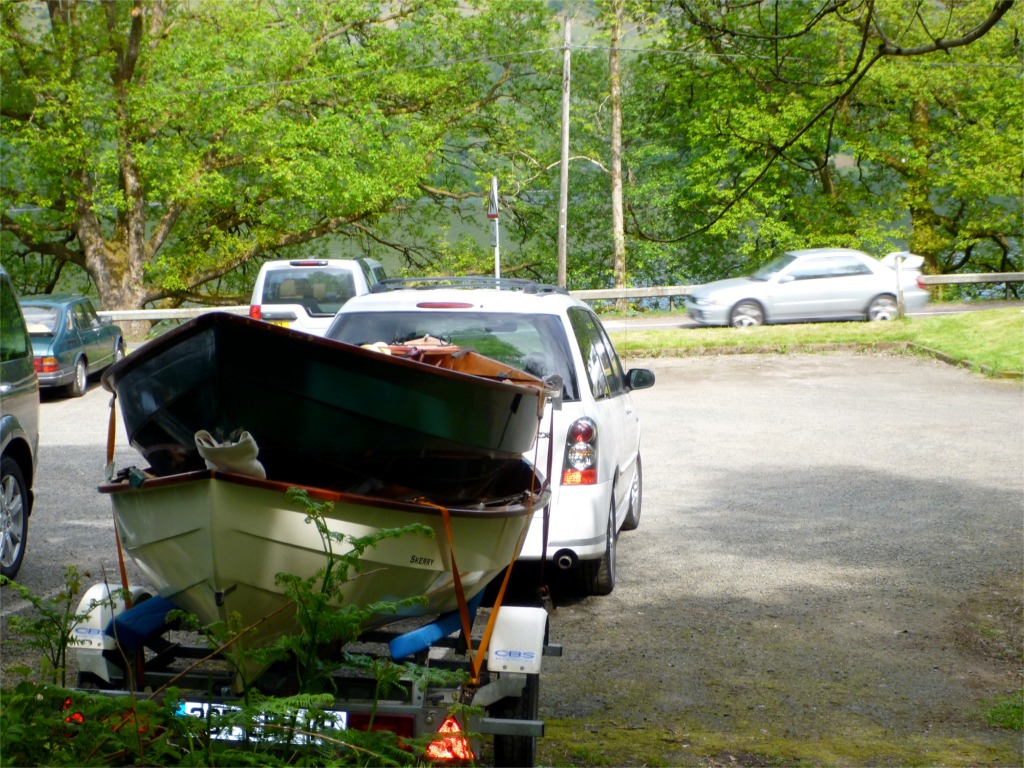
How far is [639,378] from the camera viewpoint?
8.12 m

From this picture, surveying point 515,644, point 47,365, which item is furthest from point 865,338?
point 515,644

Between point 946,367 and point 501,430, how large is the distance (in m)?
17.6

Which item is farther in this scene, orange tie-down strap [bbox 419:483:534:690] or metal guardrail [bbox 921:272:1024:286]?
metal guardrail [bbox 921:272:1024:286]

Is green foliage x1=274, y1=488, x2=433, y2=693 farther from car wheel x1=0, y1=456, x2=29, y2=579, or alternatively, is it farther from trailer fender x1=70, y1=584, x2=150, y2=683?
car wheel x1=0, y1=456, x2=29, y2=579

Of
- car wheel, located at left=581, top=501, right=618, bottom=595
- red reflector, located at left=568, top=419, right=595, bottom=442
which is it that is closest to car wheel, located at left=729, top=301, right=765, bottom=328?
car wheel, located at left=581, top=501, right=618, bottom=595

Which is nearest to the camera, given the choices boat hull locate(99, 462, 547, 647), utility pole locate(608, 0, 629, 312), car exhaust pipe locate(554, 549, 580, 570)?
boat hull locate(99, 462, 547, 647)

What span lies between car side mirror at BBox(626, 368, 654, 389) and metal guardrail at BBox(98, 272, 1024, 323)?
58.3ft

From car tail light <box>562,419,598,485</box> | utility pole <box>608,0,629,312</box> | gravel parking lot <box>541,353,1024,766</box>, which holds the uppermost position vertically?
utility pole <box>608,0,629,312</box>

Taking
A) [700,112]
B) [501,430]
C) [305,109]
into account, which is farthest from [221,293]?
[501,430]

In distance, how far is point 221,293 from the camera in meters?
40.6

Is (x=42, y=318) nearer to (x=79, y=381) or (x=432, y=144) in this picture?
(x=79, y=381)

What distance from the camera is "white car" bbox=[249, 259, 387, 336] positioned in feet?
66.3

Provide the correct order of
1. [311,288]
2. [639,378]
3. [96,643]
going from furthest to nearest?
[311,288], [639,378], [96,643]

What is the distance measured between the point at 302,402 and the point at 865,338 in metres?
20.7
